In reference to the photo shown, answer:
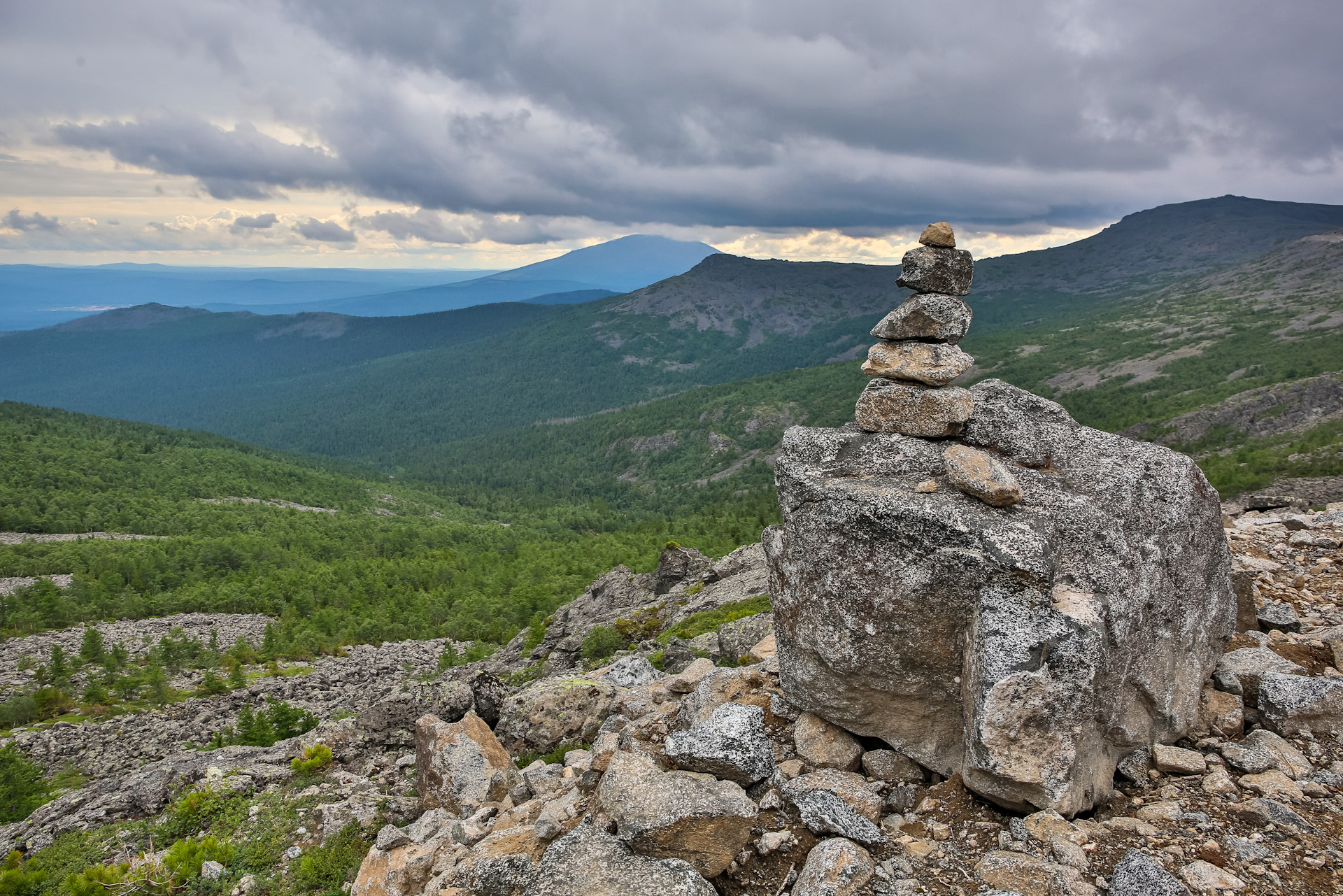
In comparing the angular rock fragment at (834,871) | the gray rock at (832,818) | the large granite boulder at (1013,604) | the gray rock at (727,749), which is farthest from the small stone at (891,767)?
the angular rock fragment at (834,871)

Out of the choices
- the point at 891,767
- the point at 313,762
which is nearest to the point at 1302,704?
the point at 891,767

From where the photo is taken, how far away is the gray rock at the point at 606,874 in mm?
8391

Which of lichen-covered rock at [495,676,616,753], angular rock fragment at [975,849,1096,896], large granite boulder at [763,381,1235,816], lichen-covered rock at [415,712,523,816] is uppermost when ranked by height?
large granite boulder at [763,381,1235,816]

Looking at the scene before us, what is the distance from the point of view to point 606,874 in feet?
28.3

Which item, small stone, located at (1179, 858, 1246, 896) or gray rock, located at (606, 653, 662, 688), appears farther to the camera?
gray rock, located at (606, 653, 662, 688)

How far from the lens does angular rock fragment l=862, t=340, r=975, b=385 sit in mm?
12703

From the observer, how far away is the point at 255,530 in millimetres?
100625

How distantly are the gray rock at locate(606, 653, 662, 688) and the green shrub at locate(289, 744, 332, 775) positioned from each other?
371 inches

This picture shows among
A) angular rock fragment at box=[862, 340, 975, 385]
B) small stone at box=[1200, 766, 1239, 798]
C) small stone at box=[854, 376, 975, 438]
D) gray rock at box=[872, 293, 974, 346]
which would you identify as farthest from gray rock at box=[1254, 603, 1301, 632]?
gray rock at box=[872, 293, 974, 346]

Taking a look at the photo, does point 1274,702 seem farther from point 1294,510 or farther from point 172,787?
point 172,787

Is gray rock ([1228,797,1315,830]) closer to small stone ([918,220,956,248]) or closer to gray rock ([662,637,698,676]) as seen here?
small stone ([918,220,956,248])

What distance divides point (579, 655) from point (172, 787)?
20.0 meters

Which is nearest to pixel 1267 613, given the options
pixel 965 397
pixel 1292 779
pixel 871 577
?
pixel 1292 779

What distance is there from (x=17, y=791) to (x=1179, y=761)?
36388 millimetres
